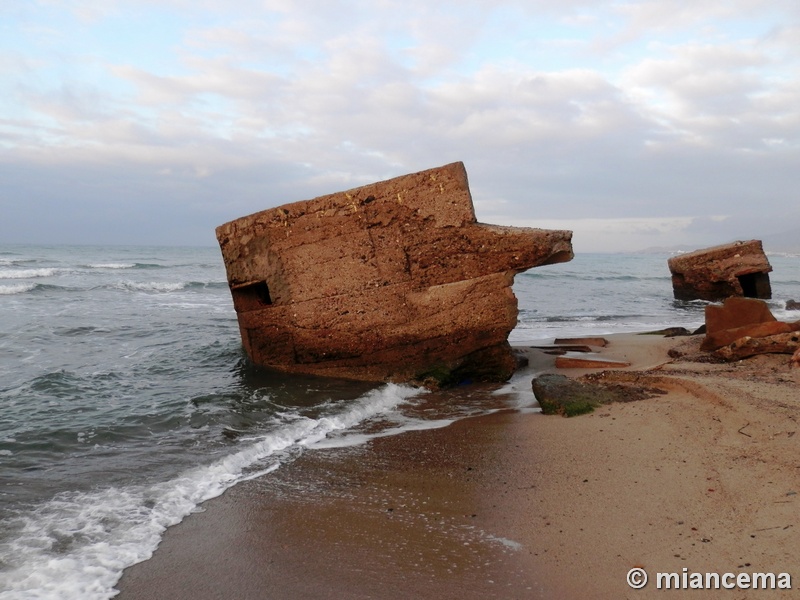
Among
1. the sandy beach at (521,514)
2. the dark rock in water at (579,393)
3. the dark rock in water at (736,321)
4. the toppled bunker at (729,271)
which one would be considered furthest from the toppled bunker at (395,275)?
the toppled bunker at (729,271)

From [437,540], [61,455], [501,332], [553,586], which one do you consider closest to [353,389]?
[501,332]

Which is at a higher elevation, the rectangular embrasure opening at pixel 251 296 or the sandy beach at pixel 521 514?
the rectangular embrasure opening at pixel 251 296

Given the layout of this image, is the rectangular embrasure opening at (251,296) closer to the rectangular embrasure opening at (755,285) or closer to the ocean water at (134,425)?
the ocean water at (134,425)

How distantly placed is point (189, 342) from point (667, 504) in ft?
28.5

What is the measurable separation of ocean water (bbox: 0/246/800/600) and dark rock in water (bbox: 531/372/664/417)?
50cm

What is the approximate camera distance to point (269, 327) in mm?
7430

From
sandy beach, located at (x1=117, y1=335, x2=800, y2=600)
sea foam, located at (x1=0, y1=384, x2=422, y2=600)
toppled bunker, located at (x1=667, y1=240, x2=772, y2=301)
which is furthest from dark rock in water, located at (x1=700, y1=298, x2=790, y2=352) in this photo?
toppled bunker, located at (x1=667, y1=240, x2=772, y2=301)

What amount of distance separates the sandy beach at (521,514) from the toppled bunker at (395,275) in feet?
6.24

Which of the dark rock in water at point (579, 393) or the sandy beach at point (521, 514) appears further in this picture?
the dark rock in water at point (579, 393)

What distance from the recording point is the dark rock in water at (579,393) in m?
5.31

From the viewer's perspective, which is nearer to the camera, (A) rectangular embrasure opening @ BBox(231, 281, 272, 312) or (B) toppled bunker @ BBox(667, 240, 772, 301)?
(A) rectangular embrasure opening @ BBox(231, 281, 272, 312)

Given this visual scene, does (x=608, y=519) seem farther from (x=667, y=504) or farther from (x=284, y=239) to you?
(x=284, y=239)

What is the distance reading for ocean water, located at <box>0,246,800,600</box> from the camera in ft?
11.0

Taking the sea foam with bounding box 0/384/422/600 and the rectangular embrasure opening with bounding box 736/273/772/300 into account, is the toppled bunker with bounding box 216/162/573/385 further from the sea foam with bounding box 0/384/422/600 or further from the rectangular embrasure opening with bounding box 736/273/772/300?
the rectangular embrasure opening with bounding box 736/273/772/300
